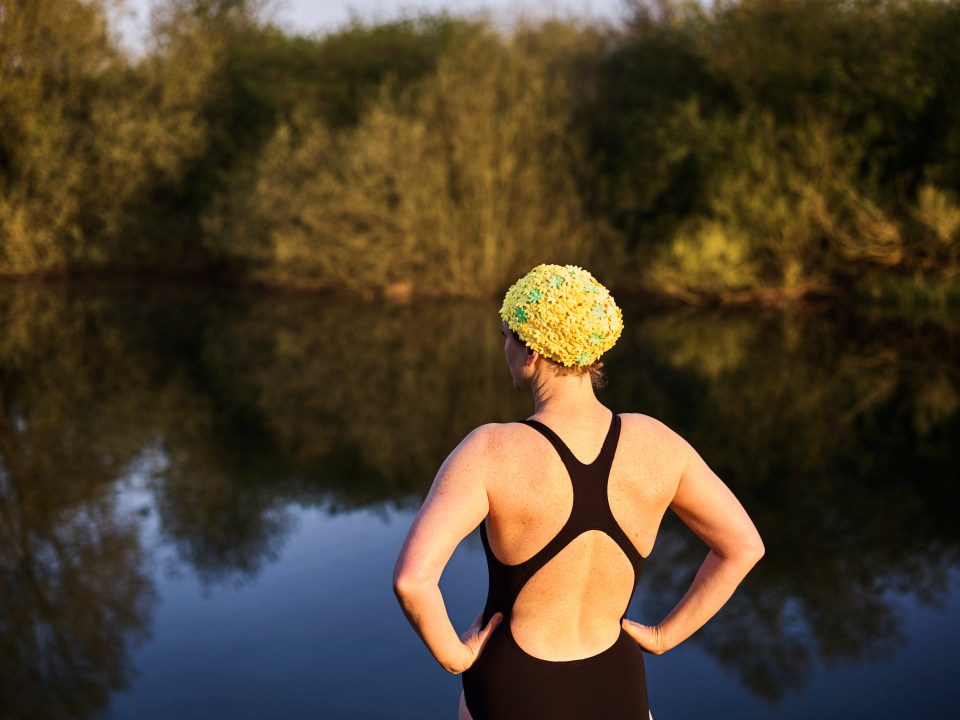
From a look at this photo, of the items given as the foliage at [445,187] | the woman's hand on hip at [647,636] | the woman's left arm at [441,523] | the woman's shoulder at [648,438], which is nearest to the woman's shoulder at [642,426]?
the woman's shoulder at [648,438]

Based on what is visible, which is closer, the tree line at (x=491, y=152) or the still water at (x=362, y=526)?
the still water at (x=362, y=526)

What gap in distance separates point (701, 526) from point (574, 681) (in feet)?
1.51

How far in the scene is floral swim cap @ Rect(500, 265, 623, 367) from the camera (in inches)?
77.4

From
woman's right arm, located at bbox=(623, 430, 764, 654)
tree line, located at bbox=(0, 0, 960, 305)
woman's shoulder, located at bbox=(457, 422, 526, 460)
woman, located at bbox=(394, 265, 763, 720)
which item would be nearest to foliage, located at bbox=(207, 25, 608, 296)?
tree line, located at bbox=(0, 0, 960, 305)

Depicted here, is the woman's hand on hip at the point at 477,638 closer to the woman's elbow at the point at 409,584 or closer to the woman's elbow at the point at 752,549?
the woman's elbow at the point at 409,584

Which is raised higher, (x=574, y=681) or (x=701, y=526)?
(x=701, y=526)

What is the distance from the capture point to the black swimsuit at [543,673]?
6.94 ft

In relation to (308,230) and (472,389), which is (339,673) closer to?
(472,389)

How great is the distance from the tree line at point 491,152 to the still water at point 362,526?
298 inches

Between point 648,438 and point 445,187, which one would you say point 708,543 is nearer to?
point 648,438

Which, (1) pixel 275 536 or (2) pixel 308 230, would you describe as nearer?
(1) pixel 275 536

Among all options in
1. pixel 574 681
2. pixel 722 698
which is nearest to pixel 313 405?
pixel 722 698

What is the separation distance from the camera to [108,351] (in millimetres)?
15148

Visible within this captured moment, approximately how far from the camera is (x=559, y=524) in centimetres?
206
